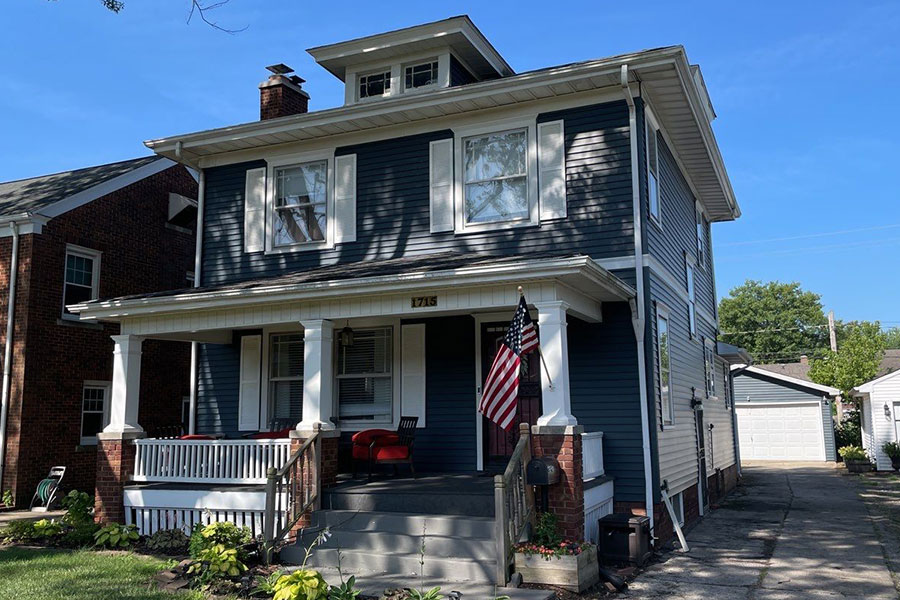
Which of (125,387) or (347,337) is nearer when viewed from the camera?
(125,387)

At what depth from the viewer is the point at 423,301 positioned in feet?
32.2

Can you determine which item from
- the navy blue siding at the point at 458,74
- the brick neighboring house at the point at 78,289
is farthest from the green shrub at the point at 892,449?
the brick neighboring house at the point at 78,289

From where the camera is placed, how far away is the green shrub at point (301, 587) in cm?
645

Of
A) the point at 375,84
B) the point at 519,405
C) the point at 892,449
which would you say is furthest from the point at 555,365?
the point at 892,449

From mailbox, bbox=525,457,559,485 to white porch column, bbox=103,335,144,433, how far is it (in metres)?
5.79

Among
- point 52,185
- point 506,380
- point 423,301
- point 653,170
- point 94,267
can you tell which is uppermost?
point 52,185

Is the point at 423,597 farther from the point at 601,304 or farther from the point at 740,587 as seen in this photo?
the point at 601,304

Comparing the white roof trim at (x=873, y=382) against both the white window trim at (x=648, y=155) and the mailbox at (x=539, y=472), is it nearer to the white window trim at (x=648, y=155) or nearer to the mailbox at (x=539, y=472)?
the white window trim at (x=648, y=155)

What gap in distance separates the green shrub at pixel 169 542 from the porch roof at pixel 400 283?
2952mm

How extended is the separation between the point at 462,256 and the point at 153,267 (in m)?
9.12

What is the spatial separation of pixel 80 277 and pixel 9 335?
1.84 meters

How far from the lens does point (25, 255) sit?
48.1ft

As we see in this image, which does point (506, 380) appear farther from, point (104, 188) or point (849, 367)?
point (849, 367)

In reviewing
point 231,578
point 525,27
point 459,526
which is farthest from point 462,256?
point 231,578
